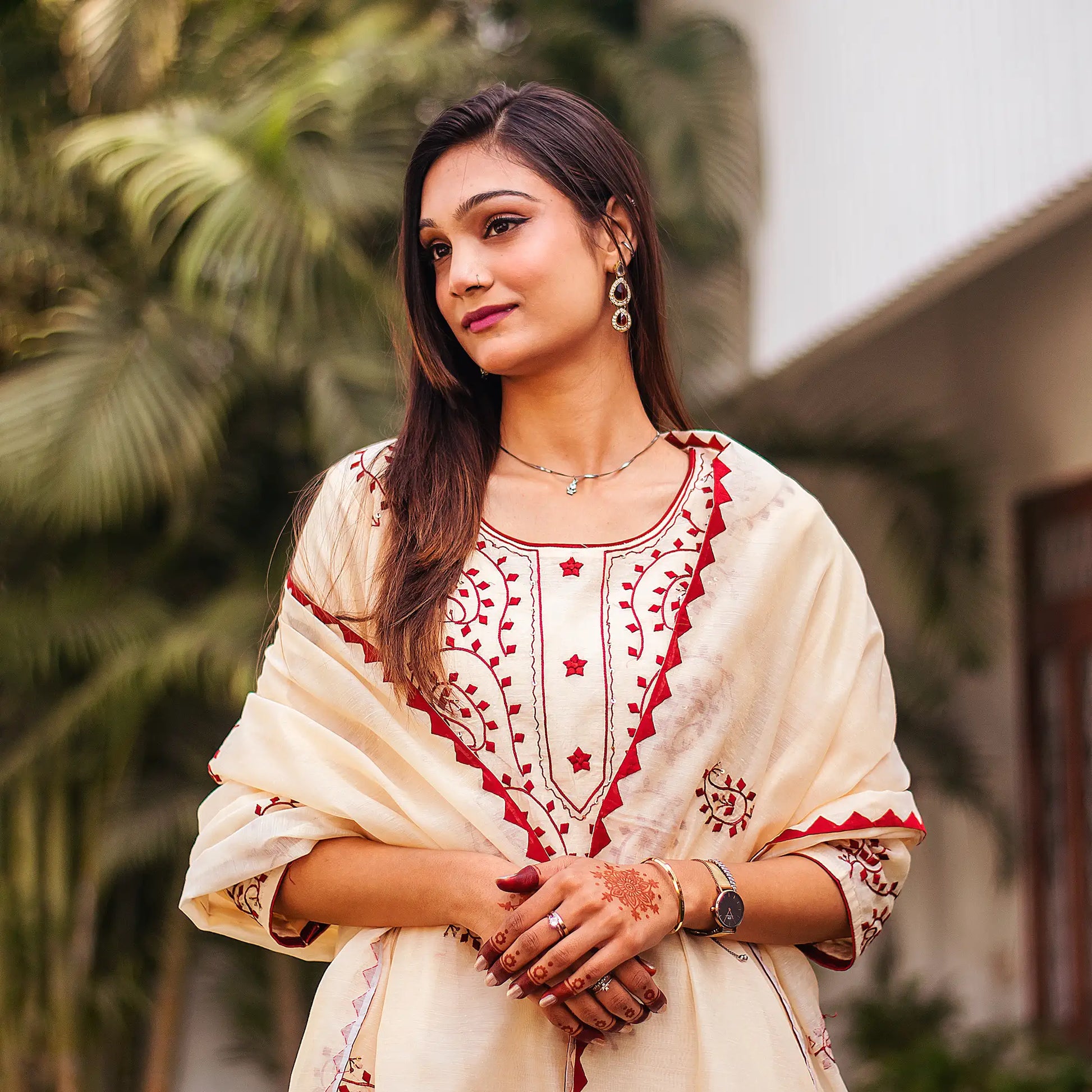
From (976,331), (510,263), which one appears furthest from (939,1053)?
(510,263)

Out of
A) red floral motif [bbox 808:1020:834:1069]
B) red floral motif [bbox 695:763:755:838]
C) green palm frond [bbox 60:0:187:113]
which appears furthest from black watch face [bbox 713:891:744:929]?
green palm frond [bbox 60:0:187:113]

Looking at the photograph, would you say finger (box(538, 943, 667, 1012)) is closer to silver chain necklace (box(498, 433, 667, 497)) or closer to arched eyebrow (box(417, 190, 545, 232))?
silver chain necklace (box(498, 433, 667, 497))

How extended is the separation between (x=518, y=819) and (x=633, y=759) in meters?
0.13

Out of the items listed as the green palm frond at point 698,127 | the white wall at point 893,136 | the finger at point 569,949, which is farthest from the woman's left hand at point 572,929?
the green palm frond at point 698,127

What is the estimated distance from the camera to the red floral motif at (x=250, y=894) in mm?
1538

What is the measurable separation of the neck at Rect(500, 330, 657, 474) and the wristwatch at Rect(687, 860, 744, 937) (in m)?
0.50

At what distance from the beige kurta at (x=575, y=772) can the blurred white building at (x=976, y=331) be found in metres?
1.92

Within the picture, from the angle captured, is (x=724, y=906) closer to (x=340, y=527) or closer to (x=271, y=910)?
(x=271, y=910)

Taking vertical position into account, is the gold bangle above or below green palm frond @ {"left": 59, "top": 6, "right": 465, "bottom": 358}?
below

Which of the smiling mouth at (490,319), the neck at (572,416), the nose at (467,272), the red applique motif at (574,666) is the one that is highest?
the nose at (467,272)

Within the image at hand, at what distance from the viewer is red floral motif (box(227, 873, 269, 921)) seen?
5.05 feet

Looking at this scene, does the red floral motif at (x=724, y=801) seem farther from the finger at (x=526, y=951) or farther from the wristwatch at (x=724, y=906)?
the finger at (x=526, y=951)

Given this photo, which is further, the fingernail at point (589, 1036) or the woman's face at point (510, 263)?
the woman's face at point (510, 263)

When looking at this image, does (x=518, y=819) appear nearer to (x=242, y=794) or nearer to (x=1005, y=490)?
A: (x=242, y=794)
